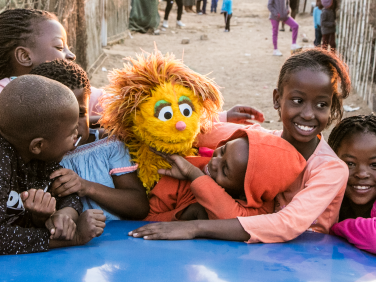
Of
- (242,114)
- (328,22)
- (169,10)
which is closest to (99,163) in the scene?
(242,114)

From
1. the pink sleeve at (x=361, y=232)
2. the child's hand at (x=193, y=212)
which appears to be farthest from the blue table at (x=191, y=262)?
the child's hand at (x=193, y=212)

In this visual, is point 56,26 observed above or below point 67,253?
above

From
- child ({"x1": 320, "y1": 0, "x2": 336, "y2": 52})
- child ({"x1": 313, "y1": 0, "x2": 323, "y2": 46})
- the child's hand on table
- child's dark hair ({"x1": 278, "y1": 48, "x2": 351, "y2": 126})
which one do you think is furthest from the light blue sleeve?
child ({"x1": 313, "y1": 0, "x2": 323, "y2": 46})

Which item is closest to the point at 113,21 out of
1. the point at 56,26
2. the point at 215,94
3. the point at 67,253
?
the point at 56,26

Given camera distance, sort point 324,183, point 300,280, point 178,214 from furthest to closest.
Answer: point 178,214, point 324,183, point 300,280

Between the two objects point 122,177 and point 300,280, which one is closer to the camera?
point 300,280

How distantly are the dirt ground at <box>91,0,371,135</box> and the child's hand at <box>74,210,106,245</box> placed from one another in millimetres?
2486

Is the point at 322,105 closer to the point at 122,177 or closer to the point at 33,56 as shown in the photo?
the point at 122,177

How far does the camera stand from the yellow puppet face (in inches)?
75.0

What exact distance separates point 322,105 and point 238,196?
616 mm

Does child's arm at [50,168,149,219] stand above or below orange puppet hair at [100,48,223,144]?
below

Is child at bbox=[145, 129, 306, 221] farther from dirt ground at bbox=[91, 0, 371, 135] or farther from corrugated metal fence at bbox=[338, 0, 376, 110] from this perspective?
corrugated metal fence at bbox=[338, 0, 376, 110]

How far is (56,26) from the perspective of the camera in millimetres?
2410

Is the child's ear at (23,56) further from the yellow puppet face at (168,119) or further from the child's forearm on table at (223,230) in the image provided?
the child's forearm on table at (223,230)
